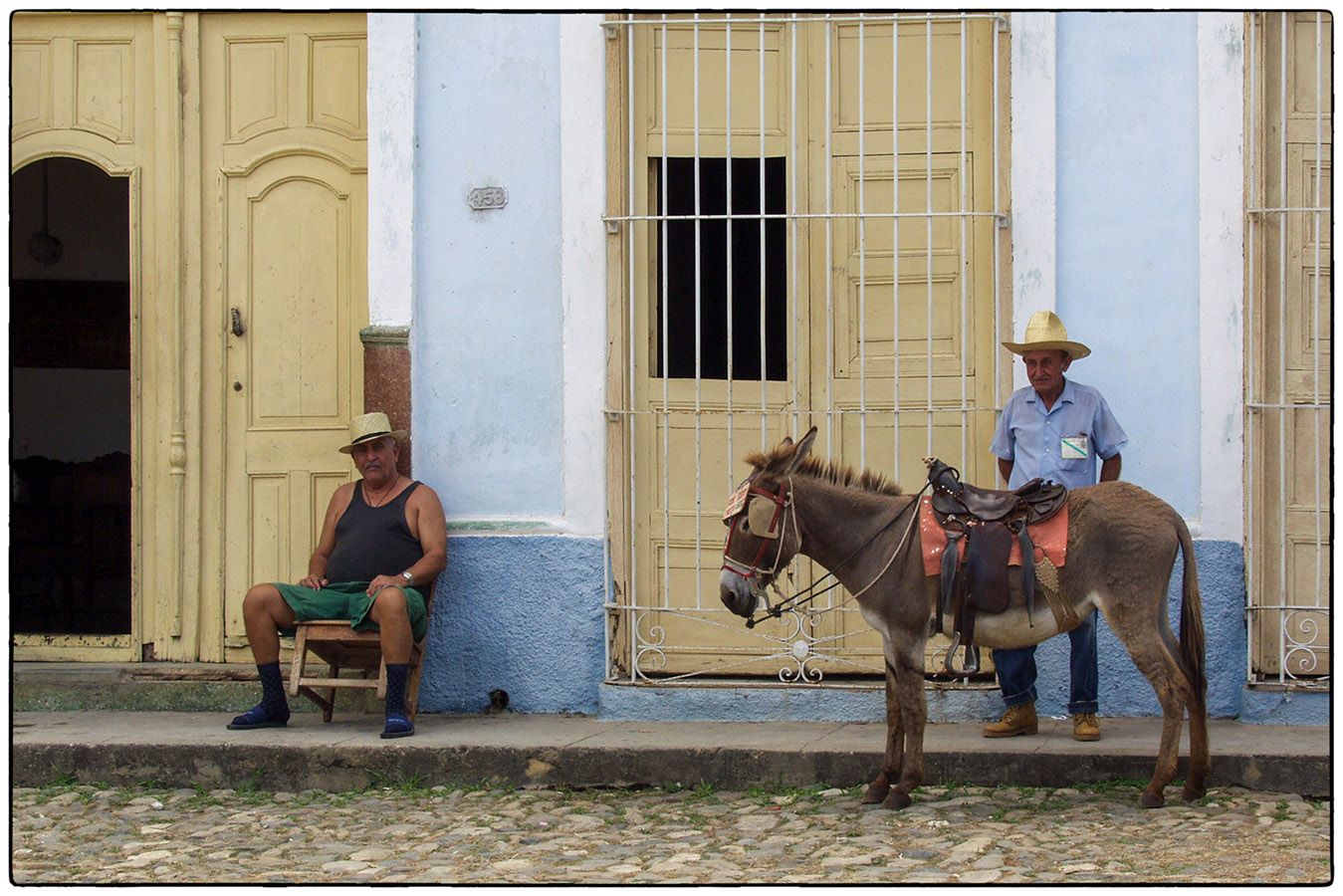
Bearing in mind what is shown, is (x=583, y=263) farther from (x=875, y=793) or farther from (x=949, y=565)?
(x=875, y=793)

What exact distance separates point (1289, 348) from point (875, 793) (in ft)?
9.17

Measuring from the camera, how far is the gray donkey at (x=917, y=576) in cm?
607

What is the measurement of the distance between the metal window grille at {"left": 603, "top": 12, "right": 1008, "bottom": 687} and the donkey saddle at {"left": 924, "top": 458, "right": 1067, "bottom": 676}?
142 centimetres

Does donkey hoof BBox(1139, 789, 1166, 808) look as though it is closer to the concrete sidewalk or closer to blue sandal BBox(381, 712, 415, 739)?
the concrete sidewalk

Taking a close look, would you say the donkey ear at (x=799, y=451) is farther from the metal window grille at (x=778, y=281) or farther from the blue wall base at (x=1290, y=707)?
the blue wall base at (x=1290, y=707)

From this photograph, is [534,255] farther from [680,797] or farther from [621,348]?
[680,797]

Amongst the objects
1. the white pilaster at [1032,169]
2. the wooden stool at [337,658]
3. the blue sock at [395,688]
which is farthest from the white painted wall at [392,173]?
the white pilaster at [1032,169]

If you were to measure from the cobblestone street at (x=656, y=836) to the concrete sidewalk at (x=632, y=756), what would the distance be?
0.09 meters

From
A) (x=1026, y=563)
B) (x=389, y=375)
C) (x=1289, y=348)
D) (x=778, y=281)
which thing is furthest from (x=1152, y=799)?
(x=389, y=375)

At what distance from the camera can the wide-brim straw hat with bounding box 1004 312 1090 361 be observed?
6781 millimetres

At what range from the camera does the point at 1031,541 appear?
20.1 ft

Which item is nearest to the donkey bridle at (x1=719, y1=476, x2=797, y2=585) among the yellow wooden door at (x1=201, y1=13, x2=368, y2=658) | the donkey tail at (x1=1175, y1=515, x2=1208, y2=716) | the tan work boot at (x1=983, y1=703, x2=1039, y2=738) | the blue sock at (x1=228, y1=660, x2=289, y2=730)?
the donkey tail at (x1=1175, y1=515, x2=1208, y2=716)

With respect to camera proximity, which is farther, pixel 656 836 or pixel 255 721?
pixel 255 721

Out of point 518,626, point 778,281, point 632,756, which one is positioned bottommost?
point 632,756
